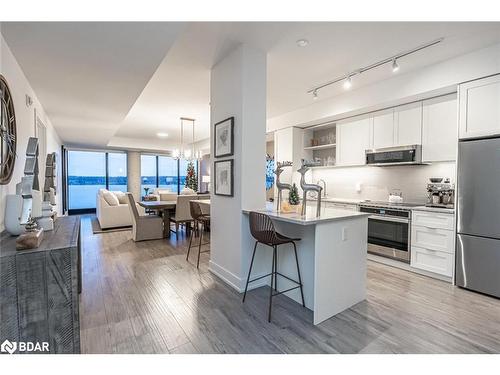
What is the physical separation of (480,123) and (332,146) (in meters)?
2.23

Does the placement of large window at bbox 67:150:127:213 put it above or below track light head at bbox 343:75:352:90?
below

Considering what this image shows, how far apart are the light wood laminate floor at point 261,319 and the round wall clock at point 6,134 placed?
4.60 feet

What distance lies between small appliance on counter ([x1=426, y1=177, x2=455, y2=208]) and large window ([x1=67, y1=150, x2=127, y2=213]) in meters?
9.49

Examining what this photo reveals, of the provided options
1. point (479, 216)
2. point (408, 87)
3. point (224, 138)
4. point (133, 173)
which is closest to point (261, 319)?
point (224, 138)

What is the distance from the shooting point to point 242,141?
2730 mm

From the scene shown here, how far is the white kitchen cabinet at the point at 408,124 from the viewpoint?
3.56 metres

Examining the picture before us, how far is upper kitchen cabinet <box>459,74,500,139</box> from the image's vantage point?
270cm

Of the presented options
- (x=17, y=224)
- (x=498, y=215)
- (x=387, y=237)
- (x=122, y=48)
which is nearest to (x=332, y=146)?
(x=387, y=237)

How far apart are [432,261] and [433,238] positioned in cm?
30

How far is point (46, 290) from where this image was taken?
5.09ft

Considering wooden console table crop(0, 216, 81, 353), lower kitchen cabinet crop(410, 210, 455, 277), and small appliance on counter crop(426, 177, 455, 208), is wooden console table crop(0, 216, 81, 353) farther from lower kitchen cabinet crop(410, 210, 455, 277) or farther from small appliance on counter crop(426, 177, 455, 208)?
small appliance on counter crop(426, 177, 455, 208)

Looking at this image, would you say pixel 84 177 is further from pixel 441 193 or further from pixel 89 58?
pixel 441 193

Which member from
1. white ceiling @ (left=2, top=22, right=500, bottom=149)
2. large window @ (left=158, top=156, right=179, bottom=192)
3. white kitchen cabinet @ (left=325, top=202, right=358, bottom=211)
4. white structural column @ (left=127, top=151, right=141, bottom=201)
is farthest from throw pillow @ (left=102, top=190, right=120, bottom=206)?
white kitchen cabinet @ (left=325, top=202, right=358, bottom=211)
